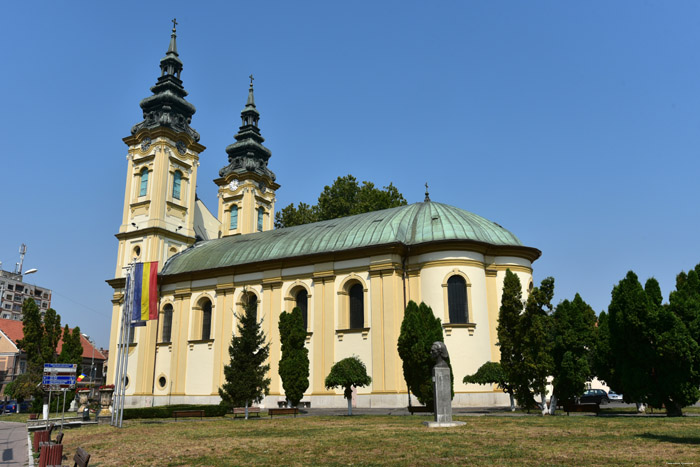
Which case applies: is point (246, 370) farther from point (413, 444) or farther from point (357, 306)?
point (413, 444)

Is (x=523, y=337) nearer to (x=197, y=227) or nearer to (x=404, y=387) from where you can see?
(x=404, y=387)

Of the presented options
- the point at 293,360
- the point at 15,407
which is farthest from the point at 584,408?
the point at 15,407

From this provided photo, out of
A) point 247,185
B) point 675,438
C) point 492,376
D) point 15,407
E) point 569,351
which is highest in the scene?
point 247,185

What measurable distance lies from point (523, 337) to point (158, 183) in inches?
1322

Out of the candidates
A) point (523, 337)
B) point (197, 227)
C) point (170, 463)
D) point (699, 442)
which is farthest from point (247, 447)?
point (197, 227)

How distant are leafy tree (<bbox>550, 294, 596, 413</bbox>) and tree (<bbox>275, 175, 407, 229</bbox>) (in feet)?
102

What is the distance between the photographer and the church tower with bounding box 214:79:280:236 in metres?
55.3

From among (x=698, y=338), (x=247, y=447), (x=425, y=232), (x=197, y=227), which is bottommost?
(x=247, y=447)

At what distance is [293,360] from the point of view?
30266 mm

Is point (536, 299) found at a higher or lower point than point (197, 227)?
lower

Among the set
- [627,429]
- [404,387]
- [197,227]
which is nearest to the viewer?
[627,429]

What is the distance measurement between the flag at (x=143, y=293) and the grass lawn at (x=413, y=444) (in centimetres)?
592

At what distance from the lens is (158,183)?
45.9m

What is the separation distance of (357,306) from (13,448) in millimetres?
21022
